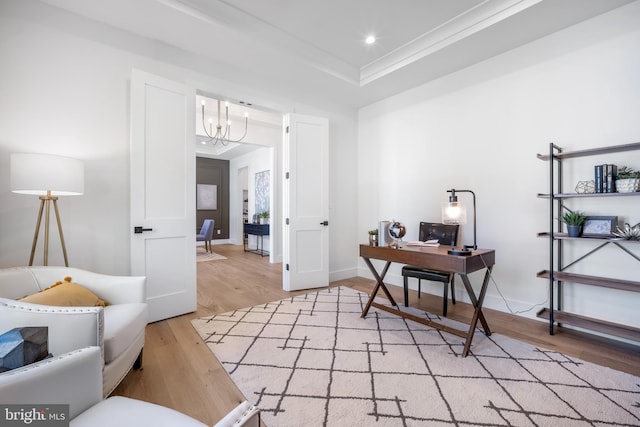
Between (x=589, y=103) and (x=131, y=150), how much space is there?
4237mm

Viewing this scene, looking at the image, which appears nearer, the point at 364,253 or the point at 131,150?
the point at 131,150

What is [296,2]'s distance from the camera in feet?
8.34

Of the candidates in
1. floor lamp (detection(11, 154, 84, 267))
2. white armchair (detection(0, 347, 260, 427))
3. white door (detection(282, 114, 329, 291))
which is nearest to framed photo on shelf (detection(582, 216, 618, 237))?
white door (detection(282, 114, 329, 291))

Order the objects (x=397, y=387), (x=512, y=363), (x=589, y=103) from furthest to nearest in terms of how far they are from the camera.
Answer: (x=589, y=103) < (x=512, y=363) < (x=397, y=387)

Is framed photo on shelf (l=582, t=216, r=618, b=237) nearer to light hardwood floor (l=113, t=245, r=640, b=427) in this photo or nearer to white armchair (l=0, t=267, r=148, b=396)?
light hardwood floor (l=113, t=245, r=640, b=427)

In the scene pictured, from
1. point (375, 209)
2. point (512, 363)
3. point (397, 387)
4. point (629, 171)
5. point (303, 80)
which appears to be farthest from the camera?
point (375, 209)

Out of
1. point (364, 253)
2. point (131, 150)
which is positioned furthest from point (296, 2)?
point (364, 253)

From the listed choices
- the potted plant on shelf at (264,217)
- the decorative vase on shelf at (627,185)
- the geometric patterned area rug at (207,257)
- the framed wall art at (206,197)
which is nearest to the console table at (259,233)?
the potted plant on shelf at (264,217)

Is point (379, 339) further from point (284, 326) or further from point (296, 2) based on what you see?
point (296, 2)

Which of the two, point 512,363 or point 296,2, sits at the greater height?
point 296,2

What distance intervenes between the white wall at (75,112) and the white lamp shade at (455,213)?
301 cm

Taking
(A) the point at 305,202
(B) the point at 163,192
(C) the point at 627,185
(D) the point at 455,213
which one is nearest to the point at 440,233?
(D) the point at 455,213

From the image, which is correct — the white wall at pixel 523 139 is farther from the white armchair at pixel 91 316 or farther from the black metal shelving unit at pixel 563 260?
the white armchair at pixel 91 316

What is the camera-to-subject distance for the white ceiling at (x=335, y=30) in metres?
2.45
